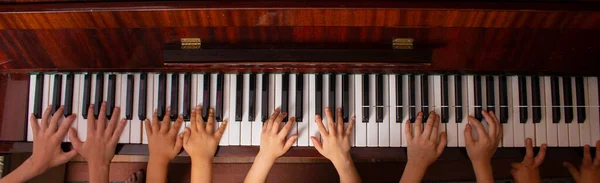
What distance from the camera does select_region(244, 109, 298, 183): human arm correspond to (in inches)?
61.1

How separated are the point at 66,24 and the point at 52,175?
1.01m

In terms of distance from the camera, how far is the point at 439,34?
1.37 m

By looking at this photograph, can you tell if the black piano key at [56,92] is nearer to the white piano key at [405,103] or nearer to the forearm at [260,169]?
the forearm at [260,169]

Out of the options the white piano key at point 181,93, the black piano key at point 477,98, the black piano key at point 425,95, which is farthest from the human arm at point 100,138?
the black piano key at point 477,98

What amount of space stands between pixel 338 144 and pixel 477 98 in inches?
22.9

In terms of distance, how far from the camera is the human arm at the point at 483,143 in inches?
61.7

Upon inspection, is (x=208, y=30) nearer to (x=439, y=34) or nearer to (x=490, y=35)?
(x=439, y=34)

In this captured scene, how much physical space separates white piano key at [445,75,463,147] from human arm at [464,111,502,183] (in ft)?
0.13

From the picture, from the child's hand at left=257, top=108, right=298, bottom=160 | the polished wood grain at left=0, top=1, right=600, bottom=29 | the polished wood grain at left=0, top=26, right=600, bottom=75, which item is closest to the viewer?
the polished wood grain at left=0, top=1, right=600, bottom=29

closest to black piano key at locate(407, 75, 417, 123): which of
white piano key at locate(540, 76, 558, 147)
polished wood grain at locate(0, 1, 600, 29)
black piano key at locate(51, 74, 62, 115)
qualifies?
polished wood grain at locate(0, 1, 600, 29)

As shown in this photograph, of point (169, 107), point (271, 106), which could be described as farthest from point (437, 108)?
point (169, 107)

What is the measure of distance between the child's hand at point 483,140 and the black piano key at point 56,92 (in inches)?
63.4

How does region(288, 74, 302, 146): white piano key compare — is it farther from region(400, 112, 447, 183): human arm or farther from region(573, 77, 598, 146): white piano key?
region(573, 77, 598, 146): white piano key

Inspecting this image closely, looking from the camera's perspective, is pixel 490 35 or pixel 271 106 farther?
pixel 271 106
